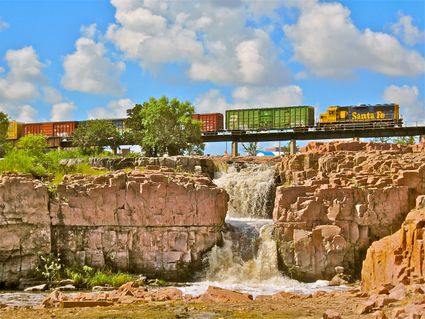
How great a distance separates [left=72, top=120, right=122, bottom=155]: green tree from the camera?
61781 millimetres

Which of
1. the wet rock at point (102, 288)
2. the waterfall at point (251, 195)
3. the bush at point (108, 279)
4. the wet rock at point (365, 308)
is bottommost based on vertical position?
the wet rock at point (102, 288)

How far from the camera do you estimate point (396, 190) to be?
35.5 meters

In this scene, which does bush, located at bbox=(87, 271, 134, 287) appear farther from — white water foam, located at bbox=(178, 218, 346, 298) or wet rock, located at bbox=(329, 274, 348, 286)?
wet rock, located at bbox=(329, 274, 348, 286)

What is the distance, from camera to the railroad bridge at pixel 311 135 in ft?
200

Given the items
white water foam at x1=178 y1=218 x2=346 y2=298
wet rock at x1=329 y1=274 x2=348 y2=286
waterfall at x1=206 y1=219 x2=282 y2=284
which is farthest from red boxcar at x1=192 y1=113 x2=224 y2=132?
wet rock at x1=329 y1=274 x2=348 y2=286

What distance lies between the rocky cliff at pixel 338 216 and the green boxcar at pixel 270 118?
1144 inches

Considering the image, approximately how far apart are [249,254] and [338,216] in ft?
17.9

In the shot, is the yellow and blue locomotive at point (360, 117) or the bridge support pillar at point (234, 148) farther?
the bridge support pillar at point (234, 148)

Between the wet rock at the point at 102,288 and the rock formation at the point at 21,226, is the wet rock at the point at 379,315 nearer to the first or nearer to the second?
the wet rock at the point at 102,288

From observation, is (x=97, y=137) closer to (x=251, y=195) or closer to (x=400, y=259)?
(x=251, y=195)

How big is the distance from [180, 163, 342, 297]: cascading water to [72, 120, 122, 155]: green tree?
23466mm

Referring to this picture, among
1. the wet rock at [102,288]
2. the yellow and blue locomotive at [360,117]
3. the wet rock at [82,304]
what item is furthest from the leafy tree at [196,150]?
the wet rock at [82,304]

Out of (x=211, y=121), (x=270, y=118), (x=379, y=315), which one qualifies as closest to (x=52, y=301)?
(x=379, y=315)

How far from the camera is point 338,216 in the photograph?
34.9m
